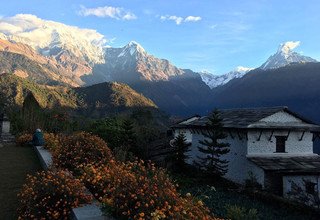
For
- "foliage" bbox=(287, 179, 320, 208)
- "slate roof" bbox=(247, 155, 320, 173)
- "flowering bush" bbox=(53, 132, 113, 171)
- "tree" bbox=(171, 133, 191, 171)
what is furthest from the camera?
"tree" bbox=(171, 133, 191, 171)

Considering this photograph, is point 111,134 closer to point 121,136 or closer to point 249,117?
point 121,136

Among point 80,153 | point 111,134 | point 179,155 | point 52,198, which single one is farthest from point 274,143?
point 52,198

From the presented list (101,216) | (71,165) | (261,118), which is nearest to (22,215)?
(101,216)

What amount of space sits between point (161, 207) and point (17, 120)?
27.0 meters

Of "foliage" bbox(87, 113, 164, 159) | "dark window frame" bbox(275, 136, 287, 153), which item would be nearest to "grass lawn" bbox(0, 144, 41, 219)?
"foliage" bbox(87, 113, 164, 159)

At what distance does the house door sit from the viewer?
22188 mm

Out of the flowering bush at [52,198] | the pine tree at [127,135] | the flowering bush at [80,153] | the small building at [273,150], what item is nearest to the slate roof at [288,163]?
the small building at [273,150]

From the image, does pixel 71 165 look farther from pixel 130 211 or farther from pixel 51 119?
pixel 51 119

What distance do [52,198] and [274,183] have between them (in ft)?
58.7

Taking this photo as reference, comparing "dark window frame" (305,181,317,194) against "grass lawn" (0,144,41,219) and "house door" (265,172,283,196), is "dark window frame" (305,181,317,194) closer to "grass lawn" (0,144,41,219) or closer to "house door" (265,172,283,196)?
"house door" (265,172,283,196)

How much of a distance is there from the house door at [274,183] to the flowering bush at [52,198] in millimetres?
16693

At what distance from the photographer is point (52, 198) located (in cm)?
753

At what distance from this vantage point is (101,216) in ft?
22.5

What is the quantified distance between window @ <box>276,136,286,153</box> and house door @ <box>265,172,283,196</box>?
9.56 feet
